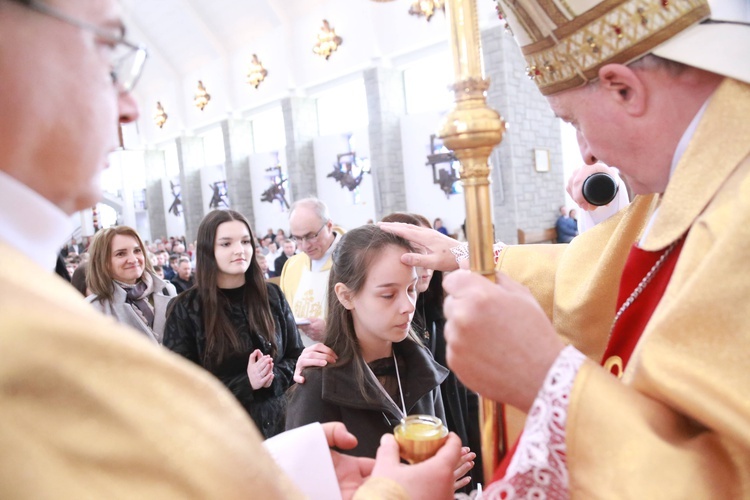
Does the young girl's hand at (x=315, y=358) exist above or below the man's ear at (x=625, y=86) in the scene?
below

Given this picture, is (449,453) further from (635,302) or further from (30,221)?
(30,221)

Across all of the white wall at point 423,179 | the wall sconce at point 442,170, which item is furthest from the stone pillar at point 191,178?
the wall sconce at point 442,170

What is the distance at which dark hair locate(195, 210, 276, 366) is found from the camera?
9.27 feet

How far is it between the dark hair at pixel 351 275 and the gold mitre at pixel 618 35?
3.36 feet

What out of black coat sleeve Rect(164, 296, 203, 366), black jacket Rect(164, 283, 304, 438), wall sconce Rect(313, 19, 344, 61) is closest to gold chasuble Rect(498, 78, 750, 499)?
black jacket Rect(164, 283, 304, 438)

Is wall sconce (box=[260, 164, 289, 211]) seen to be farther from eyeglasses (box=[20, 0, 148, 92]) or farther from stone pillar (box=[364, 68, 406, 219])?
eyeglasses (box=[20, 0, 148, 92])

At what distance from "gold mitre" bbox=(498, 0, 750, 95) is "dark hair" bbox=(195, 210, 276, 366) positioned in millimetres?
2170

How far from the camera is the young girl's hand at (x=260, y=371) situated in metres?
2.66

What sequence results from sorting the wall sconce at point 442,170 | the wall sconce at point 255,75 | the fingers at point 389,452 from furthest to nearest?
the wall sconce at point 255,75
the wall sconce at point 442,170
the fingers at point 389,452

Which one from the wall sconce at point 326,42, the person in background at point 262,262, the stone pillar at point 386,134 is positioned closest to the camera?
the person in background at point 262,262

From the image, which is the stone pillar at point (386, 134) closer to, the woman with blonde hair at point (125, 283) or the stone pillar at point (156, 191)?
the woman with blonde hair at point (125, 283)

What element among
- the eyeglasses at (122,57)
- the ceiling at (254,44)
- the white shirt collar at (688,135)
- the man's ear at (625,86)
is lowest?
the white shirt collar at (688,135)

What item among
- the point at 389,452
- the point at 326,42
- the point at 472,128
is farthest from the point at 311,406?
the point at 326,42

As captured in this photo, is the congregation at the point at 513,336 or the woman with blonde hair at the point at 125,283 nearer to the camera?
the congregation at the point at 513,336
